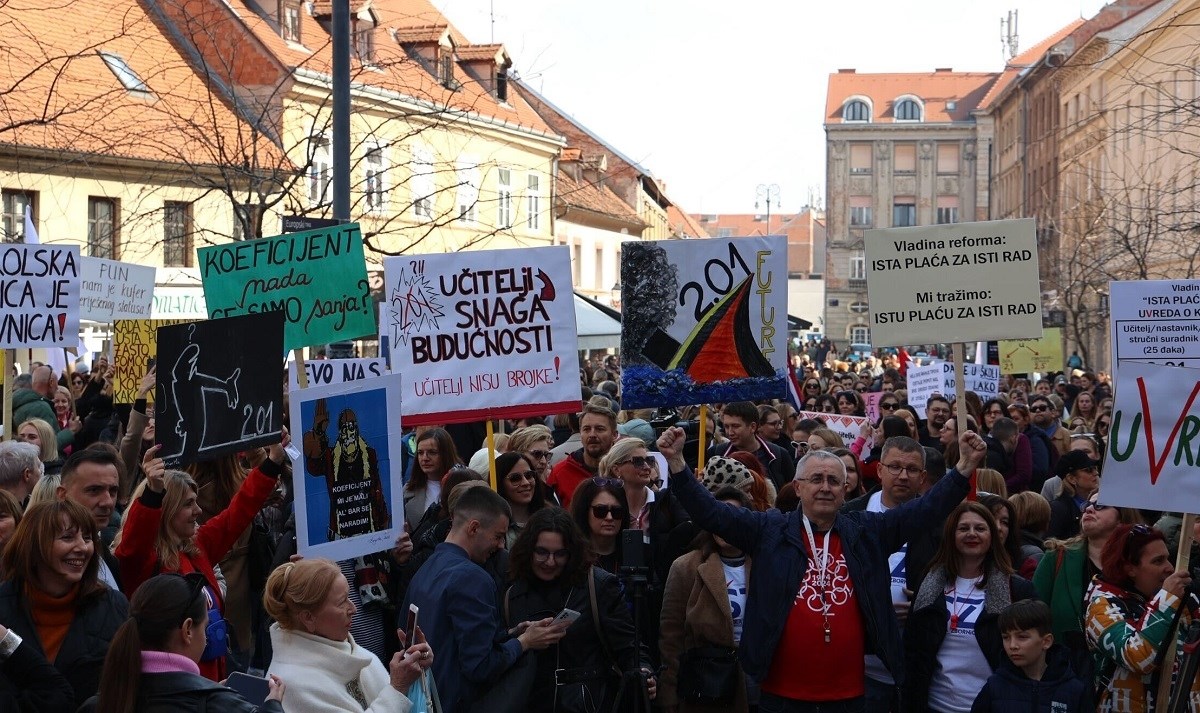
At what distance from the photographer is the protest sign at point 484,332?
8477 mm

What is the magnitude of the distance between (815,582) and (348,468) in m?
1.96

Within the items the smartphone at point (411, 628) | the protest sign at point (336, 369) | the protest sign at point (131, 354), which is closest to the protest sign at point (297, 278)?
the protest sign at point (336, 369)

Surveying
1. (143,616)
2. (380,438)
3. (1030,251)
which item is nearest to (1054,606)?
(1030,251)

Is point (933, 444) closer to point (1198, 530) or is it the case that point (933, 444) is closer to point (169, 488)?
point (1198, 530)

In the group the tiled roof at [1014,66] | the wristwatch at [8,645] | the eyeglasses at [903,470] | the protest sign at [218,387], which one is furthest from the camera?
the tiled roof at [1014,66]

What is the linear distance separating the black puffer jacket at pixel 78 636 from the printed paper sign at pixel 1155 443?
390cm

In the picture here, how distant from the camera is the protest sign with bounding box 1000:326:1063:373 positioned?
68.9 ft

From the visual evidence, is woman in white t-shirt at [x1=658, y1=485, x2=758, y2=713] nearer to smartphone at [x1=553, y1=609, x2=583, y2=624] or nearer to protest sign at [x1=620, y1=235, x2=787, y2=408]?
smartphone at [x1=553, y1=609, x2=583, y2=624]

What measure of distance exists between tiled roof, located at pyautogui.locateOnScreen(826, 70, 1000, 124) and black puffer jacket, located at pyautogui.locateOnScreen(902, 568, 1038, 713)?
95.1 m

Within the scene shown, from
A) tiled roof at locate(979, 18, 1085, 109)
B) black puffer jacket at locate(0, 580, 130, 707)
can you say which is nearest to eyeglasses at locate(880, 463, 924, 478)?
black puffer jacket at locate(0, 580, 130, 707)

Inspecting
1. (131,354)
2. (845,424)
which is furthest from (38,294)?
(845,424)

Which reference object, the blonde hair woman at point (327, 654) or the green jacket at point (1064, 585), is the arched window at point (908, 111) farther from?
the blonde hair woman at point (327, 654)

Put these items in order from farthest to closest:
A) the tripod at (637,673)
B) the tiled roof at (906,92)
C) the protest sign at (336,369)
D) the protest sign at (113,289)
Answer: the tiled roof at (906,92) < the protest sign at (113,289) < the protest sign at (336,369) < the tripod at (637,673)

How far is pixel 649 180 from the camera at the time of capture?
2598 inches
